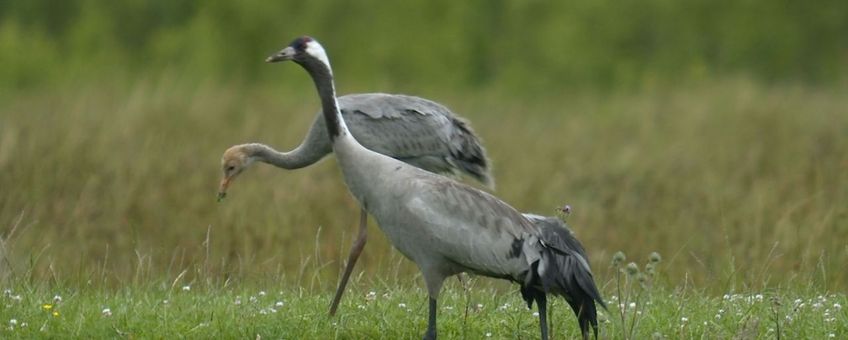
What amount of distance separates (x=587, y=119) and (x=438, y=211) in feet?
36.4

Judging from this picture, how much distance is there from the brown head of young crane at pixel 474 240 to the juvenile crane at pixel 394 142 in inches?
49.9

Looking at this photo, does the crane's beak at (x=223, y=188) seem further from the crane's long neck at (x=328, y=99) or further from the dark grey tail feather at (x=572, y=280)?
the dark grey tail feather at (x=572, y=280)

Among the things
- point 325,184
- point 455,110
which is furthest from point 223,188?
point 455,110

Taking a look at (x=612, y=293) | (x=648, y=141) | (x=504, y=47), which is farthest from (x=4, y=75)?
(x=612, y=293)

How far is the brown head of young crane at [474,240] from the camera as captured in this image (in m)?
6.06

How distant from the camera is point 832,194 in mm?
11930

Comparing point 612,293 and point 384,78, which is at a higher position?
point 612,293

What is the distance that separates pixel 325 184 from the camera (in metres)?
12.5

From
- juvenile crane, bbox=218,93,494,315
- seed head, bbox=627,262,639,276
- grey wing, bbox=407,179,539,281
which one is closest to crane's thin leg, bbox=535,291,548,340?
grey wing, bbox=407,179,539,281

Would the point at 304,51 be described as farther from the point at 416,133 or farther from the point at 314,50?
the point at 416,133

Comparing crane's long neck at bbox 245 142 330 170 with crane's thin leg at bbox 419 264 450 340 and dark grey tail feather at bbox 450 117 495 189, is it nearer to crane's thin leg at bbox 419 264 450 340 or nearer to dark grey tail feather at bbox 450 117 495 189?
dark grey tail feather at bbox 450 117 495 189

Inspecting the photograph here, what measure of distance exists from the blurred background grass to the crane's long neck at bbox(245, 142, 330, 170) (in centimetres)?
53

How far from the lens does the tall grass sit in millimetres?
10164

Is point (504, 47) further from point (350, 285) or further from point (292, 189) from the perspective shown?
point (350, 285)
